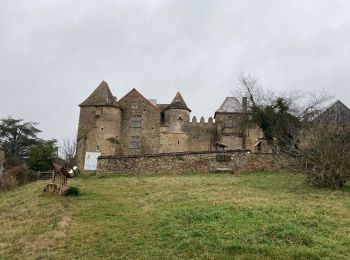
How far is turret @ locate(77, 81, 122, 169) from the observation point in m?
44.4

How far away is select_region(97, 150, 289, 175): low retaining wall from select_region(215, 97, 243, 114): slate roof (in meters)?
20.0

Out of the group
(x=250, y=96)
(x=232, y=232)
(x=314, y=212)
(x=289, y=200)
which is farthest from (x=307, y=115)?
(x=232, y=232)

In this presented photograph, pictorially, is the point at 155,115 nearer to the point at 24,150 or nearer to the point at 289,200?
the point at 24,150

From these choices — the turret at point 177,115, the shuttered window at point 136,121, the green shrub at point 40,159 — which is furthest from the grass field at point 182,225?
the turret at point 177,115

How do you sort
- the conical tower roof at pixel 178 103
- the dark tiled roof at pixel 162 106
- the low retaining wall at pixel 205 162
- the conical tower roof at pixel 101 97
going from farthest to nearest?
the dark tiled roof at pixel 162 106
the conical tower roof at pixel 178 103
the conical tower roof at pixel 101 97
the low retaining wall at pixel 205 162

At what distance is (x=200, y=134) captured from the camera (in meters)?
50.2

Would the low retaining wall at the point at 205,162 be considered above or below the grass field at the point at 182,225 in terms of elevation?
above

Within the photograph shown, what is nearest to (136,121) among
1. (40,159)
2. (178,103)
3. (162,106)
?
(162,106)

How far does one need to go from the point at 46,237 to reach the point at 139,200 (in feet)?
19.5

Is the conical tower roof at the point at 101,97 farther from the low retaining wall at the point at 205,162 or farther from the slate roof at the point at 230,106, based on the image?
the low retaining wall at the point at 205,162

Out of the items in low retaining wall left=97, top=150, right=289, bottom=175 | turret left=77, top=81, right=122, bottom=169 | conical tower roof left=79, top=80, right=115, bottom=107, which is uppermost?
conical tower roof left=79, top=80, right=115, bottom=107

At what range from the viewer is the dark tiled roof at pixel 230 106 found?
169 feet

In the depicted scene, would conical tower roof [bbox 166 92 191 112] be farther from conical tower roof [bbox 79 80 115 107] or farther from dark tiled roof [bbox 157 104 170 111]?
conical tower roof [bbox 79 80 115 107]

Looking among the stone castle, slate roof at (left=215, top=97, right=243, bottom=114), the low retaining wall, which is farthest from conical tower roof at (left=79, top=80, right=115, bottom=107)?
the low retaining wall
